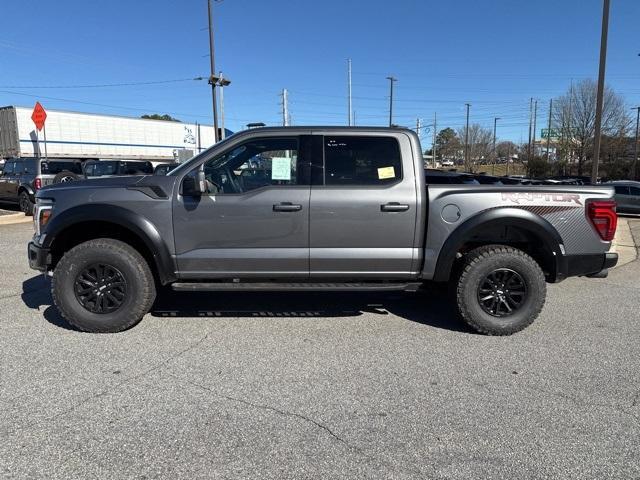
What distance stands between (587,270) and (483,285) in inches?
40.0

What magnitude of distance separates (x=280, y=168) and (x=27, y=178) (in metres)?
12.7

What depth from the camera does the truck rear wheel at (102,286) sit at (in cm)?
453

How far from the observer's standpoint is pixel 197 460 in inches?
107

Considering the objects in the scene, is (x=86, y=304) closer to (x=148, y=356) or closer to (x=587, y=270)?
(x=148, y=356)

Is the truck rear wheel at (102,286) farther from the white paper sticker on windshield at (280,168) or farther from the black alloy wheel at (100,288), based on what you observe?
the white paper sticker on windshield at (280,168)

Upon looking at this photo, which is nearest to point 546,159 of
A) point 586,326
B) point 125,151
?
point 125,151

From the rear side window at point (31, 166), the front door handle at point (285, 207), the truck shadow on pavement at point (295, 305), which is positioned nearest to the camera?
the front door handle at point (285, 207)

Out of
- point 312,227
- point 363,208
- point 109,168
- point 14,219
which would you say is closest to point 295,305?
point 312,227

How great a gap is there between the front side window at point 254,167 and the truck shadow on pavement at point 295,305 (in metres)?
1.34

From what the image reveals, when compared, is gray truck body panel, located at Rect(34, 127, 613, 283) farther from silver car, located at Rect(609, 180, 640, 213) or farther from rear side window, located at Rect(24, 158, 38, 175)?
silver car, located at Rect(609, 180, 640, 213)

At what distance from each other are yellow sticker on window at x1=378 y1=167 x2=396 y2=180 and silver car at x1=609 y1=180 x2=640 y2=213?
1976 cm

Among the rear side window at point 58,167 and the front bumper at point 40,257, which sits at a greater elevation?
the rear side window at point 58,167

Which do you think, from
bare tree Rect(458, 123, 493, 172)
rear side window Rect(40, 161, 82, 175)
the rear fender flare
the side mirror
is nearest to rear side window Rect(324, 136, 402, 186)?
the rear fender flare

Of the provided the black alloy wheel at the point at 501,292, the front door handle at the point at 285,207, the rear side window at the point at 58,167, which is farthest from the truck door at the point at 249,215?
the rear side window at the point at 58,167
